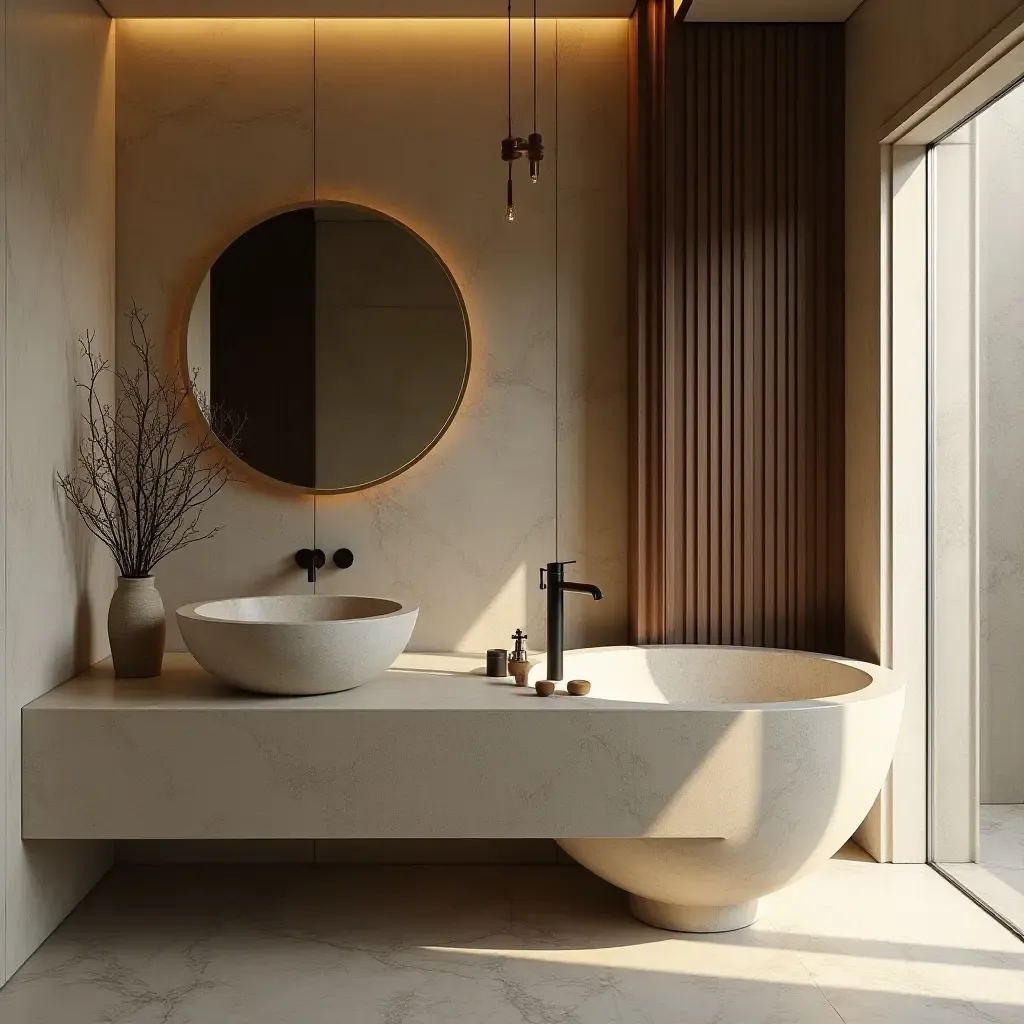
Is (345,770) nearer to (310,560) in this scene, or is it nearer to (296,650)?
(296,650)

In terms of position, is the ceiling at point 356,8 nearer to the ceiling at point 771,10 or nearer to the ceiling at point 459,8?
the ceiling at point 459,8

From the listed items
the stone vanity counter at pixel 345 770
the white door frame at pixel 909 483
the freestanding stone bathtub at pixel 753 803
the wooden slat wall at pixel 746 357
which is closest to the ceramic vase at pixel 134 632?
the stone vanity counter at pixel 345 770

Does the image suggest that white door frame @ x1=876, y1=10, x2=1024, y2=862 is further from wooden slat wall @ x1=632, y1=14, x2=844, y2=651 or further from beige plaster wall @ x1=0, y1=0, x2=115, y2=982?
beige plaster wall @ x1=0, y1=0, x2=115, y2=982

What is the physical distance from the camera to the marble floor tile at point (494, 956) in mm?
2182

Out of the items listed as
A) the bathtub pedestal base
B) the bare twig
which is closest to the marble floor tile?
the bathtub pedestal base

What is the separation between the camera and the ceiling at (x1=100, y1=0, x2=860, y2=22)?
9.75ft

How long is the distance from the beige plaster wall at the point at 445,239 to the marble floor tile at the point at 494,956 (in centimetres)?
75

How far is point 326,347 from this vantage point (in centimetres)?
311

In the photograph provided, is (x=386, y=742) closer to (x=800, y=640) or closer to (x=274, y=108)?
(x=800, y=640)

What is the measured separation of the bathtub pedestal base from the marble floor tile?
36 millimetres

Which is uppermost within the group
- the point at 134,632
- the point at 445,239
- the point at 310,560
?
the point at 445,239

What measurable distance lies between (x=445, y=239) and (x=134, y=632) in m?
1.42

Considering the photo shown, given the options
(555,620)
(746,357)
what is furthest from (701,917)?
(746,357)

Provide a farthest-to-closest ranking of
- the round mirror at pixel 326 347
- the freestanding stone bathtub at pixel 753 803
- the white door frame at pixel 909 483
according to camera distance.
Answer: the round mirror at pixel 326 347
the white door frame at pixel 909 483
the freestanding stone bathtub at pixel 753 803
